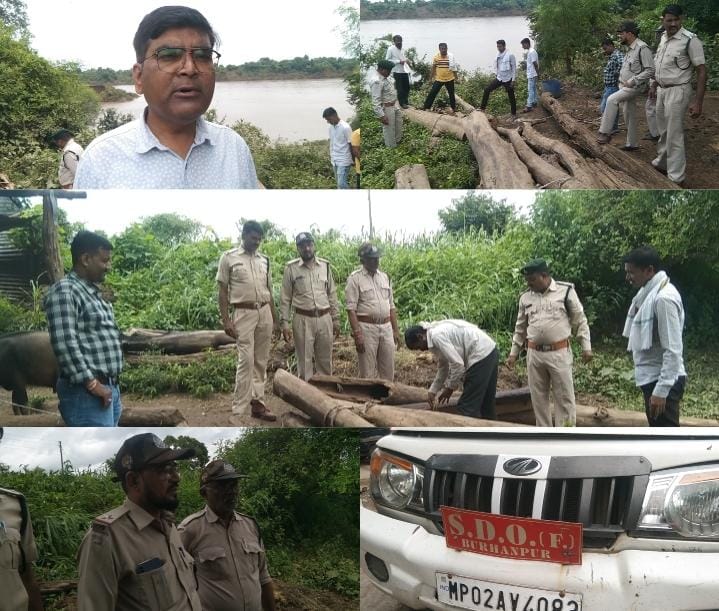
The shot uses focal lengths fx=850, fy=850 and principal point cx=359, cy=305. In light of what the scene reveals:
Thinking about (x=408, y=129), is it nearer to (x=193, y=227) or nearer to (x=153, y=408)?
(x=193, y=227)

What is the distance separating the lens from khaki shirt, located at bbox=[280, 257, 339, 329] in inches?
213

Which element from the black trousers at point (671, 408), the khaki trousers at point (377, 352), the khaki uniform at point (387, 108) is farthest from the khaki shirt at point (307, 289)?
the black trousers at point (671, 408)

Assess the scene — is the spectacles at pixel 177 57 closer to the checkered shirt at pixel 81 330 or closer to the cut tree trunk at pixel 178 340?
the checkered shirt at pixel 81 330

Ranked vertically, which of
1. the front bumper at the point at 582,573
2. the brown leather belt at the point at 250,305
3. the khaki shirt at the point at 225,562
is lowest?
the khaki shirt at the point at 225,562

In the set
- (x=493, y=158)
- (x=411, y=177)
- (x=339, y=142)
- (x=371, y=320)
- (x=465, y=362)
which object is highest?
(x=339, y=142)

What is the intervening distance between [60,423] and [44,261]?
104cm

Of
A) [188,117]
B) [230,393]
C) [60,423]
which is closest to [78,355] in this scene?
[60,423]

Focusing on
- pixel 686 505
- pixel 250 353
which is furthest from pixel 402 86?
pixel 686 505

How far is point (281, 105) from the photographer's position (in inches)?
214

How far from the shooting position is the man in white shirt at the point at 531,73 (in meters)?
5.43

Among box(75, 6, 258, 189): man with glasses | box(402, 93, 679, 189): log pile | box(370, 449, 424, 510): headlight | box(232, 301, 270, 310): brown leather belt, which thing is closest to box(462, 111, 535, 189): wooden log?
box(402, 93, 679, 189): log pile

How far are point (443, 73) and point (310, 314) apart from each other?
176 centimetres

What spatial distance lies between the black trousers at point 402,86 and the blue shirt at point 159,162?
1.06 m

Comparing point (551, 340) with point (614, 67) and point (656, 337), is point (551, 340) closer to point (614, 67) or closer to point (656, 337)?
point (656, 337)
